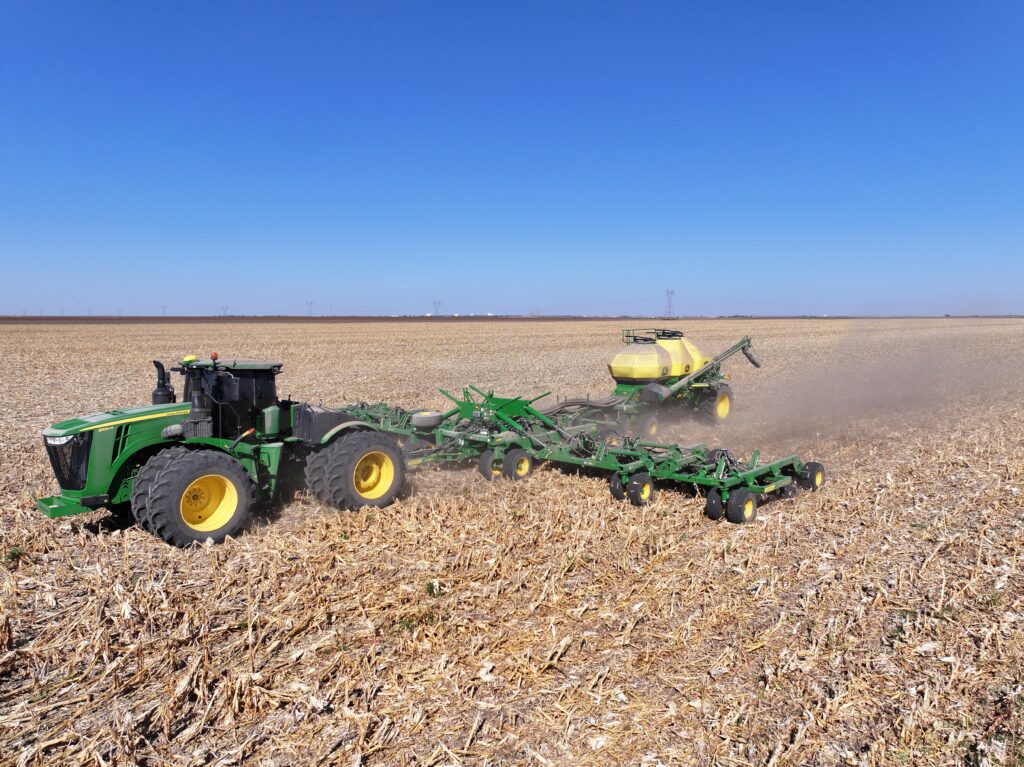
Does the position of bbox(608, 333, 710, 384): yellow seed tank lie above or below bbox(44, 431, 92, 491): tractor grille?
above

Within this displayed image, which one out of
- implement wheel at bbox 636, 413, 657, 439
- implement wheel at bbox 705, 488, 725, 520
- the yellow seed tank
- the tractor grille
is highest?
the yellow seed tank

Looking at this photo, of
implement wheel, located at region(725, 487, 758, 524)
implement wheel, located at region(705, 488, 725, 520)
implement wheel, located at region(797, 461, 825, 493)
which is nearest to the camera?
implement wheel, located at region(725, 487, 758, 524)

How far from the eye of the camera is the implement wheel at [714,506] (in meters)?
7.46

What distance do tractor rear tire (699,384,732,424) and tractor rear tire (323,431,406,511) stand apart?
326 inches

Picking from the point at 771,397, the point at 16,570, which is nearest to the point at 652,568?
the point at 16,570

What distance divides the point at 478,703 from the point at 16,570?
4.73m

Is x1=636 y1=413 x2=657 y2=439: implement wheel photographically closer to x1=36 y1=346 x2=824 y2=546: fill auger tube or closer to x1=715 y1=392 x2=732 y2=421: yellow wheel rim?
x1=715 y1=392 x2=732 y2=421: yellow wheel rim

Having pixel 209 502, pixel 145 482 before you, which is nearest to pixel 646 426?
pixel 209 502

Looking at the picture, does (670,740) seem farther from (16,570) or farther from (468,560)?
(16,570)

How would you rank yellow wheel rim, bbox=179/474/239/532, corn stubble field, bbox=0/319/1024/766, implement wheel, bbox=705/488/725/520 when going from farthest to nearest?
implement wheel, bbox=705/488/725/520, yellow wheel rim, bbox=179/474/239/532, corn stubble field, bbox=0/319/1024/766

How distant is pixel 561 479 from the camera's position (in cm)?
922

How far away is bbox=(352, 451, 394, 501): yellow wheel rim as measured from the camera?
788 centimetres

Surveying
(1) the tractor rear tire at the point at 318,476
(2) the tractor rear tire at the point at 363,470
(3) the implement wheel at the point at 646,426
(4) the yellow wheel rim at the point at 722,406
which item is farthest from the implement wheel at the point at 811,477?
(1) the tractor rear tire at the point at 318,476

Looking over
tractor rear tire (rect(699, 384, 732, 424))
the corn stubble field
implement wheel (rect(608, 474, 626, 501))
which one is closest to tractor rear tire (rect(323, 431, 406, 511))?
the corn stubble field
